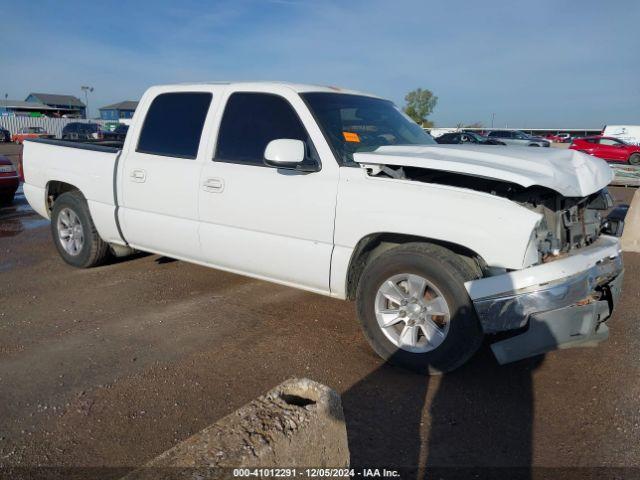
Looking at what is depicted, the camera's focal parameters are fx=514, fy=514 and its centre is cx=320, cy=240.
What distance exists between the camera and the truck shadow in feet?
8.49

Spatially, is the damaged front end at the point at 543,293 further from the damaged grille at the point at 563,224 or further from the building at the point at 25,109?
the building at the point at 25,109

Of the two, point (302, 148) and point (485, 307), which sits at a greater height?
point (302, 148)

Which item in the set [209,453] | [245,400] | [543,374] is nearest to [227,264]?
[245,400]

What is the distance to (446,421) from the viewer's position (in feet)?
9.71

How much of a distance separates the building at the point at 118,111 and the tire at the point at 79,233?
85185mm

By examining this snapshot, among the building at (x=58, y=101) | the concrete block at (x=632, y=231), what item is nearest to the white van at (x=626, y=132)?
the concrete block at (x=632, y=231)

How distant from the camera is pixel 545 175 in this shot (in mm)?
3109

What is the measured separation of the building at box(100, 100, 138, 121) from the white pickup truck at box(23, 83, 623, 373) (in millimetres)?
86774

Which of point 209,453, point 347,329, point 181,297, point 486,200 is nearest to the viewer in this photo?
point 209,453

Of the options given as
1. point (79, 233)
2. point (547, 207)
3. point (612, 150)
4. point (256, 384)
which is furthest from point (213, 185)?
point (612, 150)

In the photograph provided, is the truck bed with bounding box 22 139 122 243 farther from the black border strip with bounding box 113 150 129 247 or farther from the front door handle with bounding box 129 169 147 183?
the front door handle with bounding box 129 169 147 183

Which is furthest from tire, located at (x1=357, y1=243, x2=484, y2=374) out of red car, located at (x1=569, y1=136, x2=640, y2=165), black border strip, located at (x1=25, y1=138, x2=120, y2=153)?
red car, located at (x1=569, y1=136, x2=640, y2=165)

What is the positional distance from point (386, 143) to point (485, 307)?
178 cm

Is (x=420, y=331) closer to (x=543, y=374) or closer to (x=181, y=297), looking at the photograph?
(x=543, y=374)
